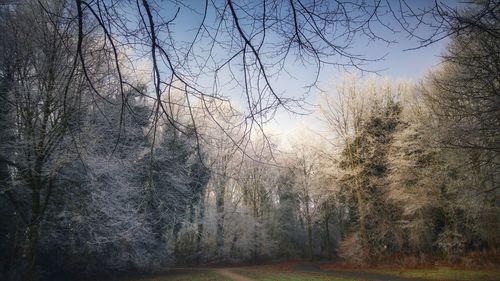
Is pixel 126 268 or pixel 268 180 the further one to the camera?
pixel 268 180

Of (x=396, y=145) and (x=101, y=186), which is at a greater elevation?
(x=396, y=145)

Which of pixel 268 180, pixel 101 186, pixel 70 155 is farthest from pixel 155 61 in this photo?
pixel 268 180

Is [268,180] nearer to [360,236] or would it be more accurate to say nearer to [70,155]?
[360,236]

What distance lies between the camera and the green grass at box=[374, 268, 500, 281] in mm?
14898

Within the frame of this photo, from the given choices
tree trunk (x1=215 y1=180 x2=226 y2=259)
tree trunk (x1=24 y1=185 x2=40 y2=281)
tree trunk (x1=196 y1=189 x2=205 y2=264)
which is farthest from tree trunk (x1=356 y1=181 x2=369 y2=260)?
tree trunk (x1=24 y1=185 x2=40 y2=281)

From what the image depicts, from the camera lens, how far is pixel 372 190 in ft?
78.7

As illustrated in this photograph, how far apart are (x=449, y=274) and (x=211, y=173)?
519 inches

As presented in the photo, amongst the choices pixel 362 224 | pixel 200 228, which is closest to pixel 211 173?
pixel 362 224

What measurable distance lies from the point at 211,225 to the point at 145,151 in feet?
52.2

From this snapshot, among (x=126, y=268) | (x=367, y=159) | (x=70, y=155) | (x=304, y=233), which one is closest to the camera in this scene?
(x=70, y=155)

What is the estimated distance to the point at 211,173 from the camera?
461 inches

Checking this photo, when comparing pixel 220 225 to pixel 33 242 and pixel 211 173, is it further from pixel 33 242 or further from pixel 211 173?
pixel 33 242

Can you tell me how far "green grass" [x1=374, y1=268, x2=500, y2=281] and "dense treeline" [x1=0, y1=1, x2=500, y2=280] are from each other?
7.71 feet

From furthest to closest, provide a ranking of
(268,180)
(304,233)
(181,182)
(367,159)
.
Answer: (304,233) < (268,180) < (367,159) < (181,182)
